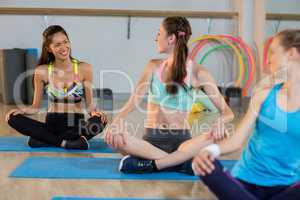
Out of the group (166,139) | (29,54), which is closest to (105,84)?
(29,54)

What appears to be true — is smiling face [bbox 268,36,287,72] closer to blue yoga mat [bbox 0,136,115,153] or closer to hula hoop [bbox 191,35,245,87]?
blue yoga mat [bbox 0,136,115,153]

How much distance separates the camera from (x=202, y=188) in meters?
2.26

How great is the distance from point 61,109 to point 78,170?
2.37ft

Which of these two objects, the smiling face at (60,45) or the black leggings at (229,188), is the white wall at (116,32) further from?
the black leggings at (229,188)

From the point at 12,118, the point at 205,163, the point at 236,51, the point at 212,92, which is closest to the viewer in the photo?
the point at 205,163

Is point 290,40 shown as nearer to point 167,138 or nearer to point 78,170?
point 167,138

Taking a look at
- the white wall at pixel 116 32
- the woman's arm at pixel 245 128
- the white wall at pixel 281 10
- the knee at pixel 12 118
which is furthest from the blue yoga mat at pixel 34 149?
the white wall at pixel 281 10

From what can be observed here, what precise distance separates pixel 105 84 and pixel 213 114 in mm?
1455

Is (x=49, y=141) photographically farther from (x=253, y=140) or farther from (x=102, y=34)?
(x=102, y=34)

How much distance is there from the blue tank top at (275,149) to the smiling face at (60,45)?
164cm

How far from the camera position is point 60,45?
2975 millimetres

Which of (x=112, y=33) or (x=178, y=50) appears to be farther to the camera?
(x=112, y=33)

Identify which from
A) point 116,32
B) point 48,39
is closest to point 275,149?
point 48,39

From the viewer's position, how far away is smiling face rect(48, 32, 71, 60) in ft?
9.75
